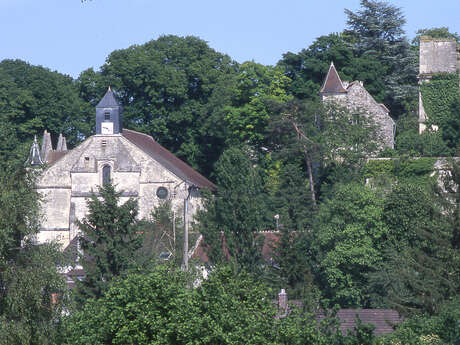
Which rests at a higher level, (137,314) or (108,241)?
(108,241)

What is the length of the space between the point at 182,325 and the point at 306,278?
23692 mm

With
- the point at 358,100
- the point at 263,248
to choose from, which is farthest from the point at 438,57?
the point at 263,248

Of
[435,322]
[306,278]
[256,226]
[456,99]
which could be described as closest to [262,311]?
[435,322]

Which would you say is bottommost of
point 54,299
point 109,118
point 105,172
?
point 54,299

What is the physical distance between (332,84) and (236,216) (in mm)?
15526

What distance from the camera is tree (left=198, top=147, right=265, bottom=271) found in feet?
166

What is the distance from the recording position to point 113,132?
70375 mm

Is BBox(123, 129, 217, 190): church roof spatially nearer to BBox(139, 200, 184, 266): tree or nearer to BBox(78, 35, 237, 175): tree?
BBox(78, 35, 237, 175): tree

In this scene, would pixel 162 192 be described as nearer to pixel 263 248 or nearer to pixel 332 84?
pixel 332 84

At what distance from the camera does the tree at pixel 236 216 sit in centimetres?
5047

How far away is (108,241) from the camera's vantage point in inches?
1558

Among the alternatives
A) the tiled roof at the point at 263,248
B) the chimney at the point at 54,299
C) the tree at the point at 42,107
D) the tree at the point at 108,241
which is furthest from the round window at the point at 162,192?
the chimney at the point at 54,299

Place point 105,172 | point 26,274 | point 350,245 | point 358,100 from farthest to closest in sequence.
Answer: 1. point 105,172
2. point 358,100
3. point 350,245
4. point 26,274

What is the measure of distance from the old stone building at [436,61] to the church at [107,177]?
1632cm
